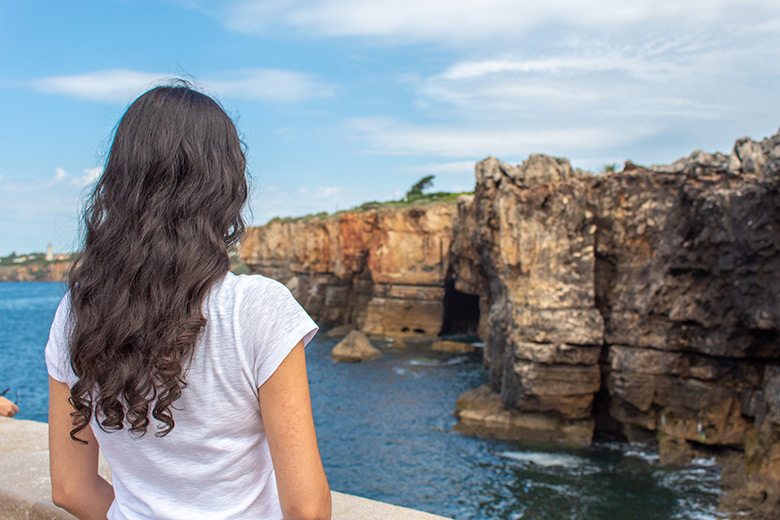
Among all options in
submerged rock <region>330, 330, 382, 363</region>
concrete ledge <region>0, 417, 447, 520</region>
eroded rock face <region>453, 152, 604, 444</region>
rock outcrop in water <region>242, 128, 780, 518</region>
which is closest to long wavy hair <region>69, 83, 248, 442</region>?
concrete ledge <region>0, 417, 447, 520</region>

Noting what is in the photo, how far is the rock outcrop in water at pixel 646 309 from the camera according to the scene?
45.6ft

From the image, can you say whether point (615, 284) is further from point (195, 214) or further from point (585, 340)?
point (195, 214)

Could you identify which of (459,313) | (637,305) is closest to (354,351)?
(459,313)

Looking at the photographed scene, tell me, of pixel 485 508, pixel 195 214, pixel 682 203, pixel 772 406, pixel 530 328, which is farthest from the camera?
pixel 530 328

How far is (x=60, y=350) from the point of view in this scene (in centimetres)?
173

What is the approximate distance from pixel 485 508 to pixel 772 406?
6449 mm

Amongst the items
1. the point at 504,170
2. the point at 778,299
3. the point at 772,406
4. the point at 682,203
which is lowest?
the point at 772,406

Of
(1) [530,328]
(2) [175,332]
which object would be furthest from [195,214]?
(1) [530,328]

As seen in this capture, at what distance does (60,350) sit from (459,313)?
4607 cm

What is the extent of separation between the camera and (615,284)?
18094 millimetres

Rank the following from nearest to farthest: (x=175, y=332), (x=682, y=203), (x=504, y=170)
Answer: (x=175, y=332)
(x=682, y=203)
(x=504, y=170)

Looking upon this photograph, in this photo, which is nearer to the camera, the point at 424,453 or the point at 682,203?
the point at 682,203

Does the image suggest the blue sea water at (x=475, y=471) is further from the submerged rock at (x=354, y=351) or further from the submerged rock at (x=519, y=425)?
the submerged rock at (x=354, y=351)

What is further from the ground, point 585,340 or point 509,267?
point 509,267
